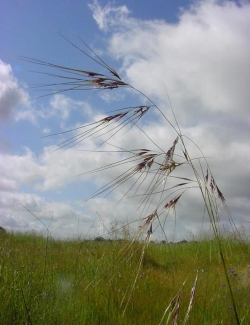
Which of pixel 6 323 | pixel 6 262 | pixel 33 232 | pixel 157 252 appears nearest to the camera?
pixel 6 323

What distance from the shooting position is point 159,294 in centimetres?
422

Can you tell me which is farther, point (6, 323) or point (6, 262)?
point (6, 262)

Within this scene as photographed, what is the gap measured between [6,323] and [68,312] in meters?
0.45

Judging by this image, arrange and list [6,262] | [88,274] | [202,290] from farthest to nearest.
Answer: [88,274] → [202,290] → [6,262]

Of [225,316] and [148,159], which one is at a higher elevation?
[148,159]

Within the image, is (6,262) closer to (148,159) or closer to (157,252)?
(148,159)

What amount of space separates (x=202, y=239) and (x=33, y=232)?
4405 millimetres

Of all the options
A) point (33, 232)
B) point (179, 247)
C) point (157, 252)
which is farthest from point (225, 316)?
point (33, 232)

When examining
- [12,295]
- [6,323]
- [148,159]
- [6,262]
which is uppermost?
[148,159]

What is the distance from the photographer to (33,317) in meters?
2.93

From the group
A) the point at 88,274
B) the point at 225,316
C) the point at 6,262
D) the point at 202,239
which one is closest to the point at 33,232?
the point at 202,239

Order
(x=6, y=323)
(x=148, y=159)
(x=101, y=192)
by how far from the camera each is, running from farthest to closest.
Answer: (x=6, y=323) → (x=148, y=159) → (x=101, y=192)

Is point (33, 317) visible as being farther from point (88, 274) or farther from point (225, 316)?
point (88, 274)

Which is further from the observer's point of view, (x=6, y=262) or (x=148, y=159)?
(x=6, y=262)
